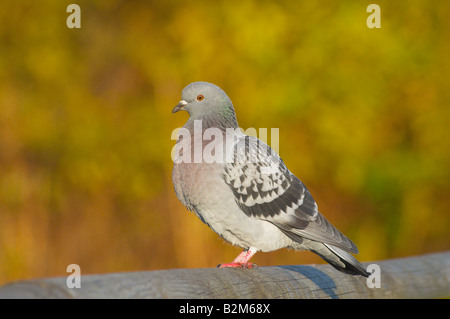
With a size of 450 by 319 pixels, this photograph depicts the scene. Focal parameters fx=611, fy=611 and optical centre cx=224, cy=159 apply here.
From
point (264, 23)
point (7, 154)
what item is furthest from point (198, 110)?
point (7, 154)

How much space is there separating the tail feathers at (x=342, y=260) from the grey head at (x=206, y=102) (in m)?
1.07

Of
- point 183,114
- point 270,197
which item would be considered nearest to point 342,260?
point 270,197

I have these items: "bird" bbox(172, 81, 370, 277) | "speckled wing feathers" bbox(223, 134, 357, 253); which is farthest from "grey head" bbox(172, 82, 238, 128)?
"speckled wing feathers" bbox(223, 134, 357, 253)

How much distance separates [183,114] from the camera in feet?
29.8

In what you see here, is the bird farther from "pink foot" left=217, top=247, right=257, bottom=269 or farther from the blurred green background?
the blurred green background

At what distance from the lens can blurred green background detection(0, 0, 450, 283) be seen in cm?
900

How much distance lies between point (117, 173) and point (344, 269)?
6.14m

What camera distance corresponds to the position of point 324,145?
9.48 m

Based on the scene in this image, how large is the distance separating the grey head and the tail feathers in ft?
3.51

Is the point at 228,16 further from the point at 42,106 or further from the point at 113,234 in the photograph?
the point at 113,234

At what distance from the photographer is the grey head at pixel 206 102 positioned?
164 inches

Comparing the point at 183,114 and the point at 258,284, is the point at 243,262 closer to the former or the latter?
the point at 258,284

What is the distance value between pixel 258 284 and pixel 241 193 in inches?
30.2

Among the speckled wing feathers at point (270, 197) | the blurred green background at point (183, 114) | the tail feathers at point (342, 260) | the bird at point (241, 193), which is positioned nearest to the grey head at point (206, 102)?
the bird at point (241, 193)
